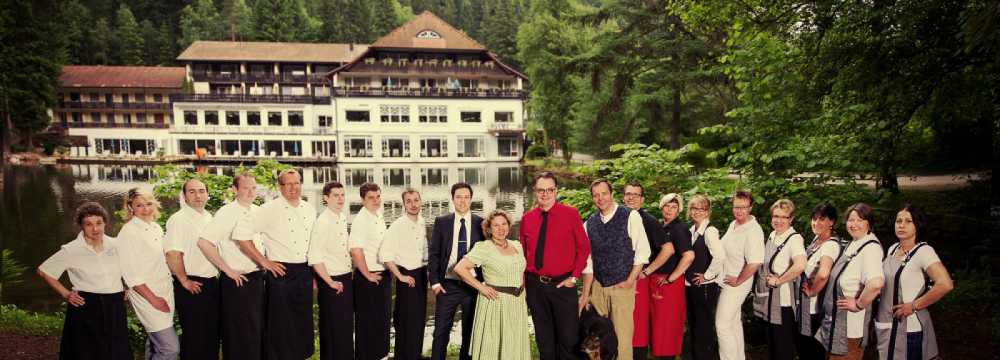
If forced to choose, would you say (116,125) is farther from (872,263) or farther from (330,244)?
(872,263)

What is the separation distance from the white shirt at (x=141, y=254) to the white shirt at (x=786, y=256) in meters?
5.47

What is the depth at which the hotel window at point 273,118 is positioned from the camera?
50128 millimetres

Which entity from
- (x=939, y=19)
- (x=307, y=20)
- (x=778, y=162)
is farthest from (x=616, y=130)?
(x=307, y=20)

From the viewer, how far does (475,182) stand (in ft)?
104

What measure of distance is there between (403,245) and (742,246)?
10.6ft

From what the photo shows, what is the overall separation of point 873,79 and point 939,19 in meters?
0.89

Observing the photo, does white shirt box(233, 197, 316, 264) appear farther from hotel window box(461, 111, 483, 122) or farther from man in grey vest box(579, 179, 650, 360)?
hotel window box(461, 111, 483, 122)

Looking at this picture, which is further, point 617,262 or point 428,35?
point 428,35

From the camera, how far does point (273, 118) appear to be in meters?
50.4

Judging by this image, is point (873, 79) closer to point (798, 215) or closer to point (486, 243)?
point (798, 215)

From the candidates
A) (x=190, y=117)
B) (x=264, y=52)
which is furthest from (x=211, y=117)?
(x=264, y=52)

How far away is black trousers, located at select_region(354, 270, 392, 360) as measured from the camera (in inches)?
219

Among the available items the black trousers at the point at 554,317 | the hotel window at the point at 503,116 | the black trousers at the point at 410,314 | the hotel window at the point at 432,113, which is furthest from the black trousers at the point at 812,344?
the hotel window at the point at 432,113

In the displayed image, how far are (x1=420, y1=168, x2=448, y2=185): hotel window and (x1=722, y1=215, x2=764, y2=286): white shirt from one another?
26.7 m
